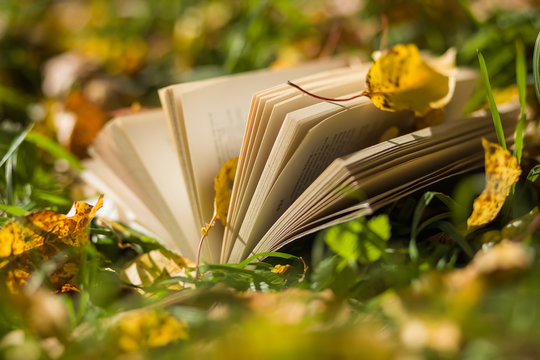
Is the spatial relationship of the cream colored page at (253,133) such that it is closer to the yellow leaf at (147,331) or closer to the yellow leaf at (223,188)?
the yellow leaf at (223,188)

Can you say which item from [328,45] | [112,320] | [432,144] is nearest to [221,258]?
[112,320]

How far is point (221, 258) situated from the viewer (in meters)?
0.55

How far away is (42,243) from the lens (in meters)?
0.48

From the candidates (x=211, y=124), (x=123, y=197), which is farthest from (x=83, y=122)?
(x=211, y=124)

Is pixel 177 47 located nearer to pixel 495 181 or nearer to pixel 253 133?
pixel 253 133

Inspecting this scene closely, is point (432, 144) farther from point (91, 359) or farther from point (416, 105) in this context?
point (91, 359)

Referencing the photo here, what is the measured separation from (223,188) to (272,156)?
10 centimetres

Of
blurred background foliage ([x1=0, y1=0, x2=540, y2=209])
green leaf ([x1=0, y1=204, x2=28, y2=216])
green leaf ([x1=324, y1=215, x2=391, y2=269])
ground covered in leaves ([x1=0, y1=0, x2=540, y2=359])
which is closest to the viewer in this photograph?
ground covered in leaves ([x1=0, y1=0, x2=540, y2=359])

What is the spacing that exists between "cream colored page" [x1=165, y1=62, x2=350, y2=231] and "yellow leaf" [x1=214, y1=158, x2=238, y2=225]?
0.03m

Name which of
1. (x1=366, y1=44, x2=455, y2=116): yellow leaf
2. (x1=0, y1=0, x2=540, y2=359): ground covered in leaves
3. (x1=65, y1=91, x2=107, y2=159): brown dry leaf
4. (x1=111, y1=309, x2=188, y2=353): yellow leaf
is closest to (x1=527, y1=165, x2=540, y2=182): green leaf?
(x1=0, y1=0, x2=540, y2=359): ground covered in leaves

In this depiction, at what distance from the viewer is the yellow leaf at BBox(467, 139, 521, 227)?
1.41 ft

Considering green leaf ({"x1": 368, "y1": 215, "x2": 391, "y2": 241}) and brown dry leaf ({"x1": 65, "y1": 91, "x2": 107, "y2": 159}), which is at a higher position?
brown dry leaf ({"x1": 65, "y1": 91, "x2": 107, "y2": 159})

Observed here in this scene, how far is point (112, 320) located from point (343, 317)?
0.71 feet

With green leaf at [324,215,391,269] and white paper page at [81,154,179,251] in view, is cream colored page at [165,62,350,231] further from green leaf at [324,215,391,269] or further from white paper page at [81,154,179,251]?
green leaf at [324,215,391,269]
